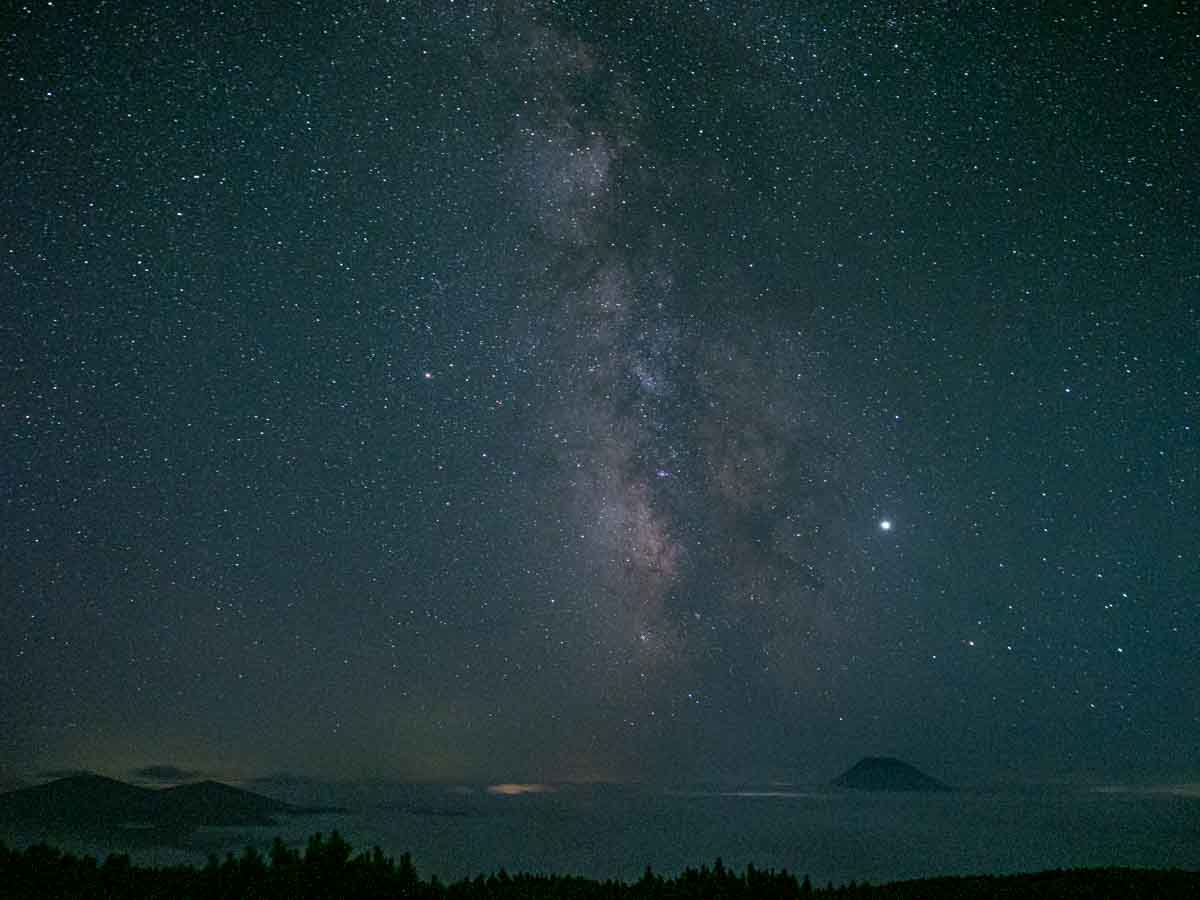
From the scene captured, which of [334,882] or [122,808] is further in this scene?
[122,808]

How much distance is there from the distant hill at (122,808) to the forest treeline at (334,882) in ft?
646

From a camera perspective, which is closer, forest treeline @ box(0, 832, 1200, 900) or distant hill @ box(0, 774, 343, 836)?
forest treeline @ box(0, 832, 1200, 900)

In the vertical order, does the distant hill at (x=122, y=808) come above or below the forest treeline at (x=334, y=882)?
below

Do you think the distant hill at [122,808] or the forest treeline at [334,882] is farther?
the distant hill at [122,808]

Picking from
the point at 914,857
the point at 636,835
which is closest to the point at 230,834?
the point at 636,835

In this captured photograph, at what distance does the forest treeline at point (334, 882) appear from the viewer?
34.3ft

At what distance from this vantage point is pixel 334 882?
10.4m

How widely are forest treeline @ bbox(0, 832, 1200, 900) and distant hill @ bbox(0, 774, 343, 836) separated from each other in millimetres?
197051

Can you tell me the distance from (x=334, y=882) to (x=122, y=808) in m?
222

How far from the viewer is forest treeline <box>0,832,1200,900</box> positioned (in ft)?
34.3

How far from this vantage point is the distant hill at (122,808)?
173m

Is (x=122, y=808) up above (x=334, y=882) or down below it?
below

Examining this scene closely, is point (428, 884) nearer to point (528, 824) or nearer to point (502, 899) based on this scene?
point (502, 899)

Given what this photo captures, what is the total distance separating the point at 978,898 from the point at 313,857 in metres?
12.8
